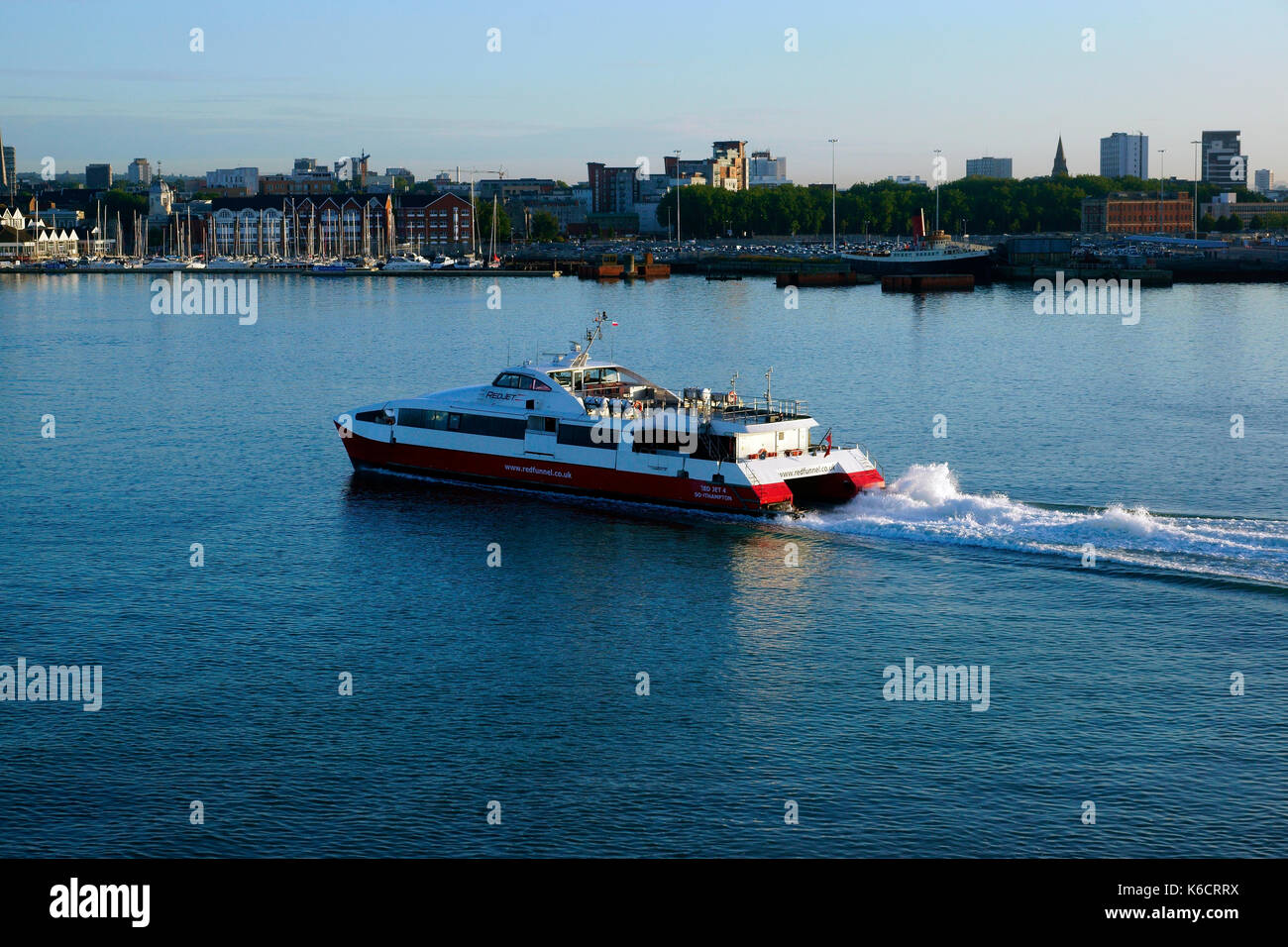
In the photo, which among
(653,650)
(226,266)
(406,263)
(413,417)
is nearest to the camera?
(653,650)

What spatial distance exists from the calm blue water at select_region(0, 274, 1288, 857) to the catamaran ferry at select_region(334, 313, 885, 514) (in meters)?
0.83

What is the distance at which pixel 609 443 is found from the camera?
35.2 metres

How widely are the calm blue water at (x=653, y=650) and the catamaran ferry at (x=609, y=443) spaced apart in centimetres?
83

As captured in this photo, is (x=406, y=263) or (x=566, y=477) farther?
(x=406, y=263)

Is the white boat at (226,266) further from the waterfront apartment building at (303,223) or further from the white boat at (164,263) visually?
the waterfront apartment building at (303,223)

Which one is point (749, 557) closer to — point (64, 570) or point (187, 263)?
point (64, 570)

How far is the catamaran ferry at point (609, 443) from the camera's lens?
→ 3369 centimetres

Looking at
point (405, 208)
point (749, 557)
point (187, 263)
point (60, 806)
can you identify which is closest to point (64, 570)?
point (60, 806)

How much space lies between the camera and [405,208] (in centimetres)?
18812

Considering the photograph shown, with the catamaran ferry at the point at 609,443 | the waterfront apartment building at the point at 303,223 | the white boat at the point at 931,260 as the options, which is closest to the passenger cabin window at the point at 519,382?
the catamaran ferry at the point at 609,443

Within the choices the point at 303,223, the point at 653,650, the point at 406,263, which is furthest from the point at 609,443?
the point at 303,223

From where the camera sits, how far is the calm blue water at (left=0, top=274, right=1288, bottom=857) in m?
18.4

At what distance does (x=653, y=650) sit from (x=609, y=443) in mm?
10997

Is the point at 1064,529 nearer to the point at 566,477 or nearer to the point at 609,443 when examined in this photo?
the point at 609,443
